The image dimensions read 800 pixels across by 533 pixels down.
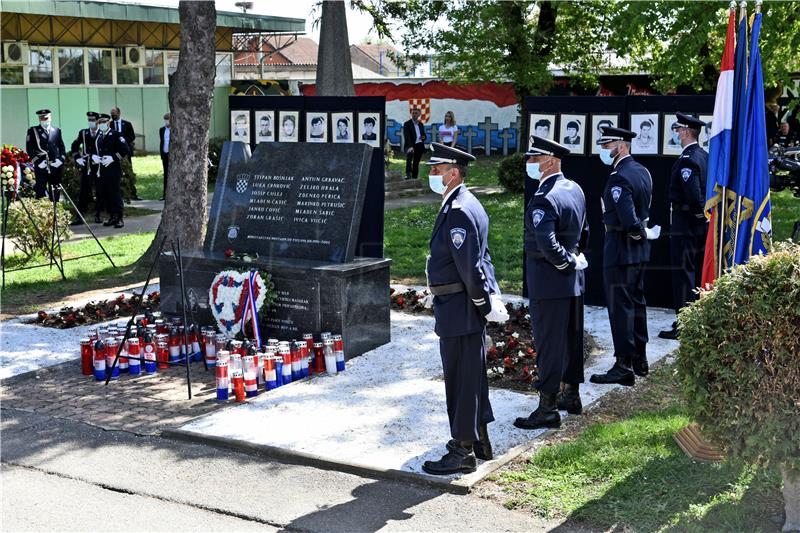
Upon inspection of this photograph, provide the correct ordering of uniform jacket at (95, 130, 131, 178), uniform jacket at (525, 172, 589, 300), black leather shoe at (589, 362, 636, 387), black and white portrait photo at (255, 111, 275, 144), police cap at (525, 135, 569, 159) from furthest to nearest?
uniform jacket at (95, 130, 131, 178)
black and white portrait photo at (255, 111, 275, 144)
black leather shoe at (589, 362, 636, 387)
police cap at (525, 135, 569, 159)
uniform jacket at (525, 172, 589, 300)

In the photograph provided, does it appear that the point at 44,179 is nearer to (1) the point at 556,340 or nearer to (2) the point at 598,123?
(2) the point at 598,123

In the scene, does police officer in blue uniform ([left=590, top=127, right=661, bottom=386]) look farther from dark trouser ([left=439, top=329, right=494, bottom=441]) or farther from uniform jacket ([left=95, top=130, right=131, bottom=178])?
uniform jacket ([left=95, top=130, right=131, bottom=178])

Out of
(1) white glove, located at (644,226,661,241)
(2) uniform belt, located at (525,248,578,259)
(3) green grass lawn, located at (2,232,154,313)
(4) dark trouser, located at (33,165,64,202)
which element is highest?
(4) dark trouser, located at (33,165,64,202)

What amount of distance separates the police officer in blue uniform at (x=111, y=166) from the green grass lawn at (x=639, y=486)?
13376 mm

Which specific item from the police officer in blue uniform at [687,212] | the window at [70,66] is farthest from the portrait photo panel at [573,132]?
the window at [70,66]

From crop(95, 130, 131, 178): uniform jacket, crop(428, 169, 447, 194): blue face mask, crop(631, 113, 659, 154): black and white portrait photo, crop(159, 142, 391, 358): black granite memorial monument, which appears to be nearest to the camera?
crop(428, 169, 447, 194): blue face mask

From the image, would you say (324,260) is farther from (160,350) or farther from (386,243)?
(386,243)

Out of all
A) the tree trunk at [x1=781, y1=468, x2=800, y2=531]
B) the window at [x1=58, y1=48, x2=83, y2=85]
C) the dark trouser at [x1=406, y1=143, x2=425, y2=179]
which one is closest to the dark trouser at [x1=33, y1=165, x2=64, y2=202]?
the dark trouser at [x1=406, y1=143, x2=425, y2=179]

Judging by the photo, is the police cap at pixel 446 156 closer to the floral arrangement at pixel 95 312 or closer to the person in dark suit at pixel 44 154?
the floral arrangement at pixel 95 312

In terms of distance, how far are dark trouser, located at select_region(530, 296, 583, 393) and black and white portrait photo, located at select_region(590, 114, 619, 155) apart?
13.4 ft

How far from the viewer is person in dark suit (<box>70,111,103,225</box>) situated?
18859 millimetres

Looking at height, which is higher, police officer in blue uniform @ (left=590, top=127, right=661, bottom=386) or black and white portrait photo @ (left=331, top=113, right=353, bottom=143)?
black and white portrait photo @ (left=331, top=113, right=353, bottom=143)

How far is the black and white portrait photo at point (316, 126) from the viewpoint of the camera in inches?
511

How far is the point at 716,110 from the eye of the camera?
760 centimetres
